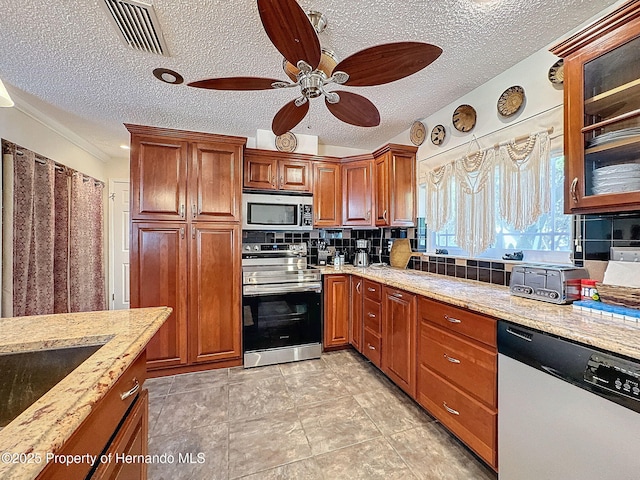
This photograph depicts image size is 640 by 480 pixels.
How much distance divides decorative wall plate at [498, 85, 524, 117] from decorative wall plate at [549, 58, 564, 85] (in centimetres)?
19

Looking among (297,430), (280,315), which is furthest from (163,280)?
(297,430)

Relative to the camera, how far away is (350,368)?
106 inches

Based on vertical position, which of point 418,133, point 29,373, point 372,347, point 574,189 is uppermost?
point 418,133

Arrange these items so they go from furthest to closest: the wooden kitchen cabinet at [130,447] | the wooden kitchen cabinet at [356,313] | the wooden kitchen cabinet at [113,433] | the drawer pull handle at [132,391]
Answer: the wooden kitchen cabinet at [356,313] < the drawer pull handle at [132,391] < the wooden kitchen cabinet at [130,447] < the wooden kitchen cabinet at [113,433]

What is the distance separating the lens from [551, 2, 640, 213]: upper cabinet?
49.0 inches

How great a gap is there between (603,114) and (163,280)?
10.5 ft

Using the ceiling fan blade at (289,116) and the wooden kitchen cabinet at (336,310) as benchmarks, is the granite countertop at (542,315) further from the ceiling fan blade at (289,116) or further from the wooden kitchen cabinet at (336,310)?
the ceiling fan blade at (289,116)

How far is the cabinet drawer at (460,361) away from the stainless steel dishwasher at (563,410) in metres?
0.06

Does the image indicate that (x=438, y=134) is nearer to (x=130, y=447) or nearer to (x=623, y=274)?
(x=623, y=274)

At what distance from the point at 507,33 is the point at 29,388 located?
2766 mm

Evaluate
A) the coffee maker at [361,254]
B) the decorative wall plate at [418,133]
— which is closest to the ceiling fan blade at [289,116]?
the decorative wall plate at [418,133]

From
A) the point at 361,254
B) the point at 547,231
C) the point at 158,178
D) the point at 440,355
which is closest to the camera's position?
the point at 440,355

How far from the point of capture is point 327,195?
10.7 ft

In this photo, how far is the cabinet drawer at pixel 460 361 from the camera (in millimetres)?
1411
